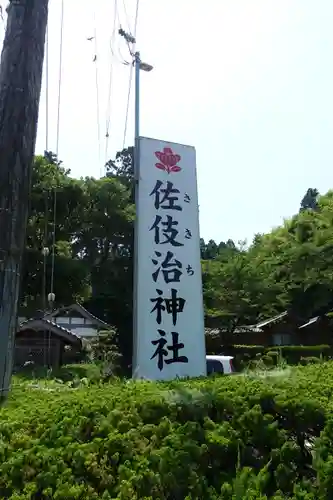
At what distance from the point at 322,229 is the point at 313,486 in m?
24.6

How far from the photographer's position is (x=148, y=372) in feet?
24.6

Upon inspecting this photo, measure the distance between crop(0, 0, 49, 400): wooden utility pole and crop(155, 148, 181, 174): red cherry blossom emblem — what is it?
4.56m

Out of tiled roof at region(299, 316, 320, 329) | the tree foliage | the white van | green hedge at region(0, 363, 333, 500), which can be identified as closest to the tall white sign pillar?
the white van

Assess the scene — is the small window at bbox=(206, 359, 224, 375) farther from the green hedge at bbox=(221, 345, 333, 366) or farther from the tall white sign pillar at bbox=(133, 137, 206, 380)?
the green hedge at bbox=(221, 345, 333, 366)

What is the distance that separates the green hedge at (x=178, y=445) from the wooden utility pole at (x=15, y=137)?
91 centimetres

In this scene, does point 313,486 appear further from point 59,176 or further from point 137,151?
point 59,176

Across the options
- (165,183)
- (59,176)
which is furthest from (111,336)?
(165,183)

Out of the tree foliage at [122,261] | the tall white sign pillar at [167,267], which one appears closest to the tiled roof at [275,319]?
the tree foliage at [122,261]

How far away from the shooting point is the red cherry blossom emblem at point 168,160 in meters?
8.57

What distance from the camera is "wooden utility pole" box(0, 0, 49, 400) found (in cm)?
361

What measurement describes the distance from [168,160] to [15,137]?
5049 mm

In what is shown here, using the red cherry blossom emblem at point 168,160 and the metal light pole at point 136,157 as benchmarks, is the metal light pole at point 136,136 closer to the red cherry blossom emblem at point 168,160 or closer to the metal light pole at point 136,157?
the metal light pole at point 136,157

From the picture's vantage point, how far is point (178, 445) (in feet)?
7.91

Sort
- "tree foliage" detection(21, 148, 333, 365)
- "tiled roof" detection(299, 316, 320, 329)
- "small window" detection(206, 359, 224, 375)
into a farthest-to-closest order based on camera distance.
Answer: "tiled roof" detection(299, 316, 320, 329) < "tree foliage" detection(21, 148, 333, 365) < "small window" detection(206, 359, 224, 375)
